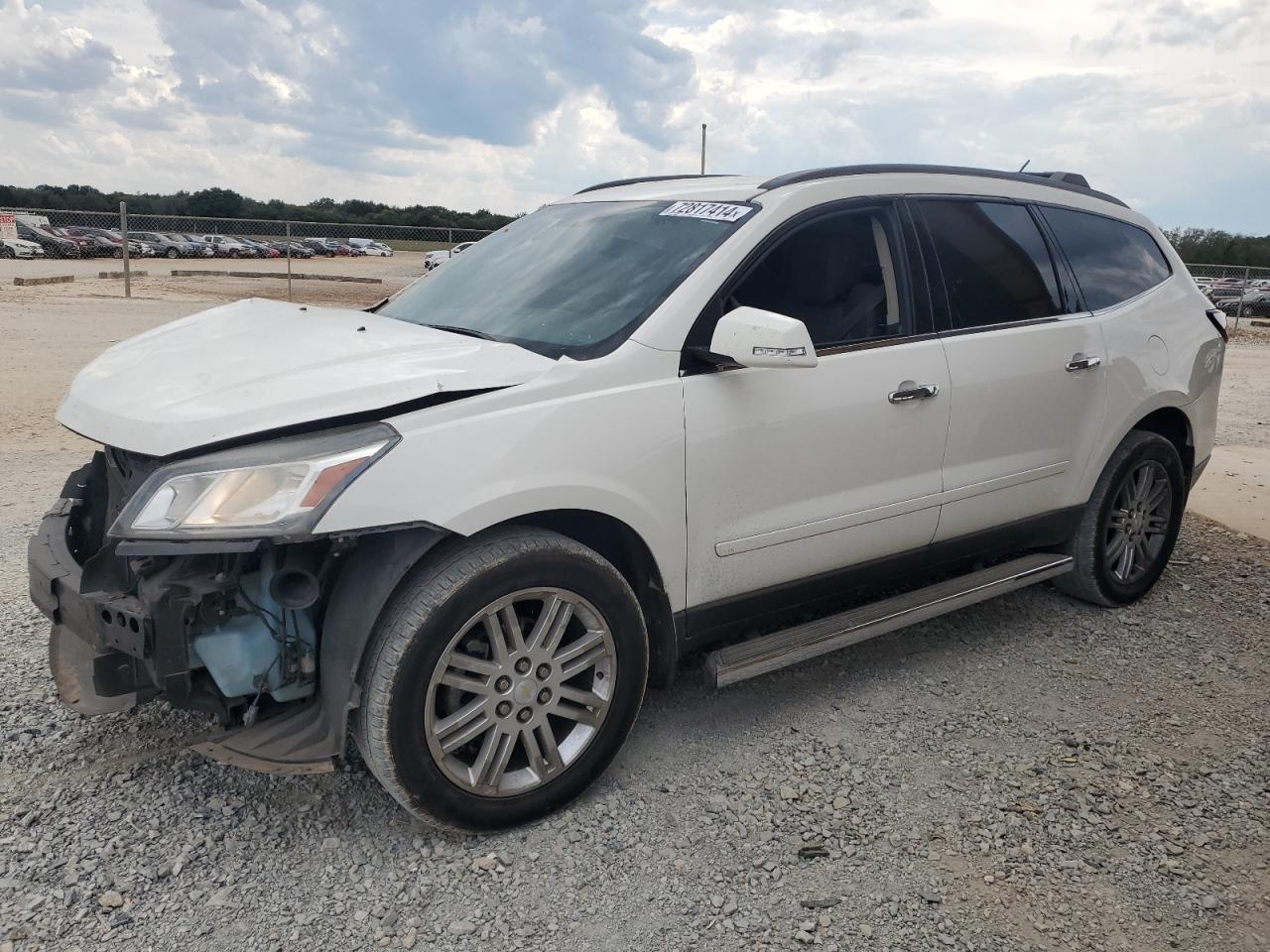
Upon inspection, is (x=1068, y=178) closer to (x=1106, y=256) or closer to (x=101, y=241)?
(x=1106, y=256)

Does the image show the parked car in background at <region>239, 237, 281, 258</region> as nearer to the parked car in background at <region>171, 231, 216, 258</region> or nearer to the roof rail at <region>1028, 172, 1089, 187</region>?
the parked car in background at <region>171, 231, 216, 258</region>

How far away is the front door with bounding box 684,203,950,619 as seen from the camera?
3.21 metres

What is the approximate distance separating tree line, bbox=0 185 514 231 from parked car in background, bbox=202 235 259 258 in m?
18.5

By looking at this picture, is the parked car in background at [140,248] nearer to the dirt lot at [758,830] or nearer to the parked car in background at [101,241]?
the parked car in background at [101,241]

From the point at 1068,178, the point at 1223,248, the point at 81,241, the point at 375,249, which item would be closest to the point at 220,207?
the point at 375,249

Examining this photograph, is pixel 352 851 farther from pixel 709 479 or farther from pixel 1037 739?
pixel 1037 739

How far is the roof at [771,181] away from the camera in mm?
3611

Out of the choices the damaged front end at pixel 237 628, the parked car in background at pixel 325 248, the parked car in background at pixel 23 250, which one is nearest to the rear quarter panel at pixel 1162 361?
the damaged front end at pixel 237 628

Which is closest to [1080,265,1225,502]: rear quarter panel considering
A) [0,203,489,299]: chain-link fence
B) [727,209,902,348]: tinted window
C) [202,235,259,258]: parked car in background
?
[727,209,902,348]: tinted window

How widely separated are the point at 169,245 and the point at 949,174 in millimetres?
46413

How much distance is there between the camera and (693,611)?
129 inches

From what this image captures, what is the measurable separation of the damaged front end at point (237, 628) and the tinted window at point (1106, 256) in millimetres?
3161

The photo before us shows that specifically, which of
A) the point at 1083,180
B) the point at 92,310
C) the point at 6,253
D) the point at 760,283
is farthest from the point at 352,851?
the point at 6,253

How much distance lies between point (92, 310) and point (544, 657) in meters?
17.1
